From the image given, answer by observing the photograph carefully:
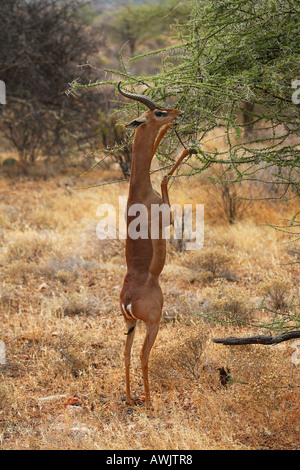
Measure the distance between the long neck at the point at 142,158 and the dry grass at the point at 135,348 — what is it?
143 centimetres

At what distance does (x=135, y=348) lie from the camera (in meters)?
5.94

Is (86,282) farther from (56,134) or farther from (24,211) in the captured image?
(56,134)

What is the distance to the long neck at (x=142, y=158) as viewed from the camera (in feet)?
12.8

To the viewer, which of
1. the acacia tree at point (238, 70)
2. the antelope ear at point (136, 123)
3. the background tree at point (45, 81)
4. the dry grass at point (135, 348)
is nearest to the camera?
the antelope ear at point (136, 123)

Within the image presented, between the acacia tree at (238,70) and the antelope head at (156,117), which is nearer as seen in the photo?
the antelope head at (156,117)

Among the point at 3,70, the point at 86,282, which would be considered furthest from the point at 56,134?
the point at 86,282

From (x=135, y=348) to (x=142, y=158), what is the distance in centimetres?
273

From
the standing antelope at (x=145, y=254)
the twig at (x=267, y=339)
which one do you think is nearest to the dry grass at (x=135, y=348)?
the twig at (x=267, y=339)

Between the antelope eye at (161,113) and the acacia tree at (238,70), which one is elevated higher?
the acacia tree at (238,70)

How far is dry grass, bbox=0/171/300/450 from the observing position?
3934 millimetres

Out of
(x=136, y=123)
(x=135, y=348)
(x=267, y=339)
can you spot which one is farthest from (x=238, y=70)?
(x=135, y=348)

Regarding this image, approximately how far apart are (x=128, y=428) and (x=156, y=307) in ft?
3.10

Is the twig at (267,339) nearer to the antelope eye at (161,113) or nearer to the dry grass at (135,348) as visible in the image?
the dry grass at (135,348)

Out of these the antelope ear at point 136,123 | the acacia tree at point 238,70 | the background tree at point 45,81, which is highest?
the background tree at point 45,81
